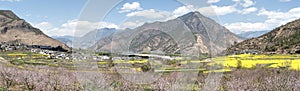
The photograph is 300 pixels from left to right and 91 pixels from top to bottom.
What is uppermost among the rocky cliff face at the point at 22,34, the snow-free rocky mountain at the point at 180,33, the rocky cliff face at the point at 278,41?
the rocky cliff face at the point at 22,34

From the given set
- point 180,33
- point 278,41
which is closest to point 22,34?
point 278,41

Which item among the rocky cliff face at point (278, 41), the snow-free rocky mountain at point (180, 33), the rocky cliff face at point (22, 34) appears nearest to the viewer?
the snow-free rocky mountain at point (180, 33)

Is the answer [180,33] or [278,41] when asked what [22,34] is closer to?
[278,41]

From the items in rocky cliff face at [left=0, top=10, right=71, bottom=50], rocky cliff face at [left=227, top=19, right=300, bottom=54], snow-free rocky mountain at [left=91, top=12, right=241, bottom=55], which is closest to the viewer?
snow-free rocky mountain at [left=91, top=12, right=241, bottom=55]

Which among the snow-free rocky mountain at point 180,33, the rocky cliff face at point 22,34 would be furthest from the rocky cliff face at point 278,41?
the snow-free rocky mountain at point 180,33

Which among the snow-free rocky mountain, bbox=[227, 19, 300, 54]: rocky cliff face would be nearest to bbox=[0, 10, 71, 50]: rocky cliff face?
bbox=[227, 19, 300, 54]: rocky cliff face

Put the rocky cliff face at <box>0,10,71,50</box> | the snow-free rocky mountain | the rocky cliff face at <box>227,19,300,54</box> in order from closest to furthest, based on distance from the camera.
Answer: the snow-free rocky mountain < the rocky cliff face at <box>227,19,300,54</box> < the rocky cliff face at <box>0,10,71,50</box>

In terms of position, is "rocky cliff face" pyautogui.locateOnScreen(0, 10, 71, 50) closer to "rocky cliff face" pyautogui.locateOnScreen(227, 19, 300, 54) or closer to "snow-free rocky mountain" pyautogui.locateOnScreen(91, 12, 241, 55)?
"rocky cliff face" pyautogui.locateOnScreen(227, 19, 300, 54)

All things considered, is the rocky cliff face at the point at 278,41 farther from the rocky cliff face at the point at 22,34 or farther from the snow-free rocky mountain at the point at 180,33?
the snow-free rocky mountain at the point at 180,33

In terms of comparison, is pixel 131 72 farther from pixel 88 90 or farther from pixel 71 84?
pixel 88 90

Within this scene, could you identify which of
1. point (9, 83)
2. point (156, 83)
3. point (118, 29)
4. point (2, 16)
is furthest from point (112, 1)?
point (2, 16)

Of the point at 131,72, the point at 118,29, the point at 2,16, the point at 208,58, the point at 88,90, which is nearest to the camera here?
the point at 118,29
